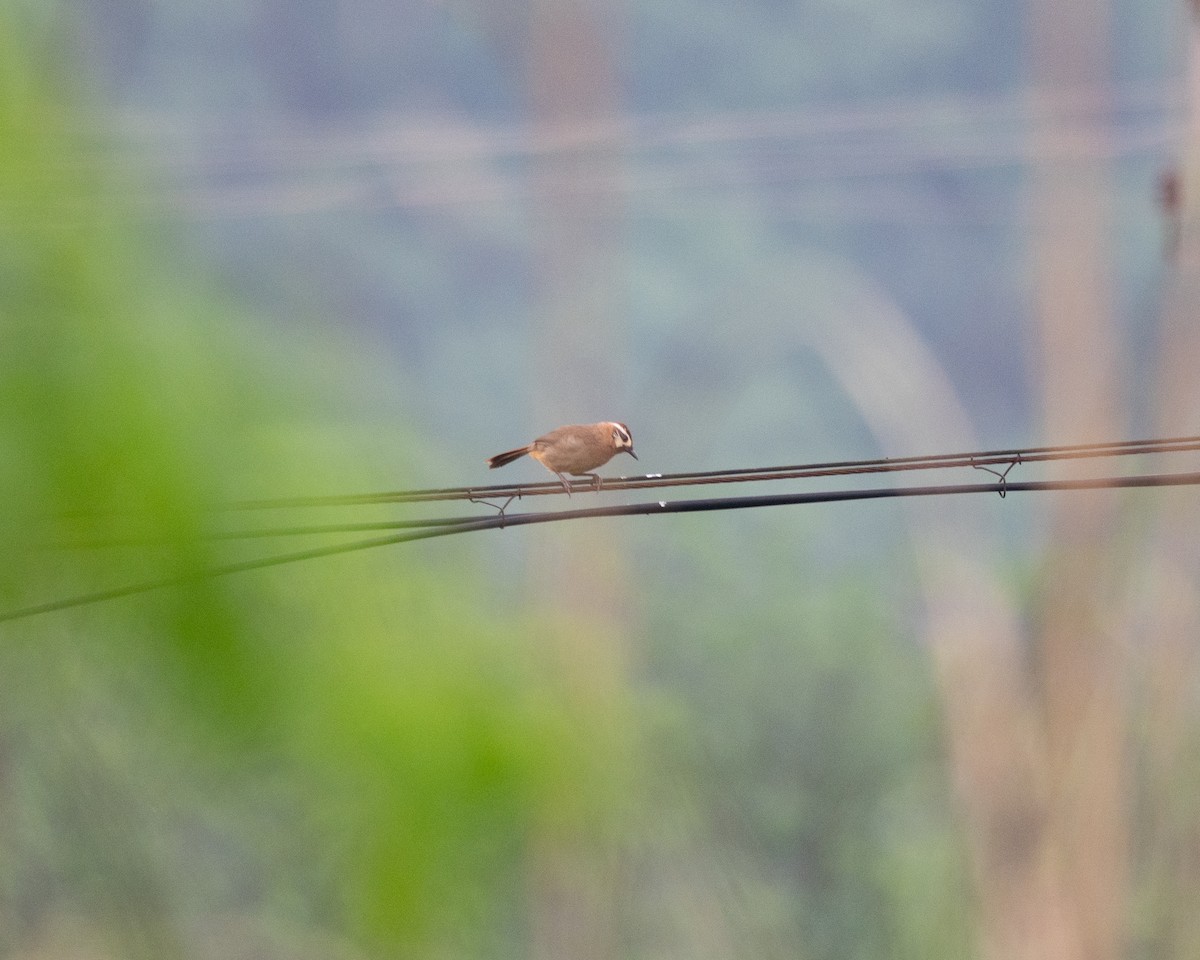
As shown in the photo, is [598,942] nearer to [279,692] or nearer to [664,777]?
[664,777]

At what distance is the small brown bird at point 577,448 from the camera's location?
9.34 metres

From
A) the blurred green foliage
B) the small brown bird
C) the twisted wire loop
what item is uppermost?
the small brown bird

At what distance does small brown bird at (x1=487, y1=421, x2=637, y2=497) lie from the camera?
30.6 feet

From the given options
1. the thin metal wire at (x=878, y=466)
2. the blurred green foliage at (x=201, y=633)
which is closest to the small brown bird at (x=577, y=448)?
the thin metal wire at (x=878, y=466)

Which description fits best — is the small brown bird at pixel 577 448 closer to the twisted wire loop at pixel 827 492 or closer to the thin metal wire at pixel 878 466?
the twisted wire loop at pixel 827 492

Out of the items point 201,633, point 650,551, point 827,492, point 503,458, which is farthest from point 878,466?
point 650,551

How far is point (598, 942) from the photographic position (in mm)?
20312

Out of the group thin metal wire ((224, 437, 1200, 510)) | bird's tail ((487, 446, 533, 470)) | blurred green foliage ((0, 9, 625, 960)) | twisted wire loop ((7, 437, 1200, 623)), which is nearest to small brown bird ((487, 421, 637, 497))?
bird's tail ((487, 446, 533, 470))

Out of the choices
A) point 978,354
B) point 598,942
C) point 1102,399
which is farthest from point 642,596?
point 1102,399

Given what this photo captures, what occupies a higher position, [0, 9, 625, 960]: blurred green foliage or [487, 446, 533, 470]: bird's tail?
[487, 446, 533, 470]: bird's tail

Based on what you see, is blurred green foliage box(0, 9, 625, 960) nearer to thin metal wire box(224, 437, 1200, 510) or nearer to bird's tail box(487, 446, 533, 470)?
thin metal wire box(224, 437, 1200, 510)

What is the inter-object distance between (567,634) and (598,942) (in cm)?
691

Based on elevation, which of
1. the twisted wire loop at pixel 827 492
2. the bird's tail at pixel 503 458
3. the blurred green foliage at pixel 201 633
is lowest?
the blurred green foliage at pixel 201 633

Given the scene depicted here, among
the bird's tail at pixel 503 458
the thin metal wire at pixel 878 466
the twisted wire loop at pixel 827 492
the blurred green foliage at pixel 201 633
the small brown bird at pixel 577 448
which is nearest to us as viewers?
the blurred green foliage at pixel 201 633
